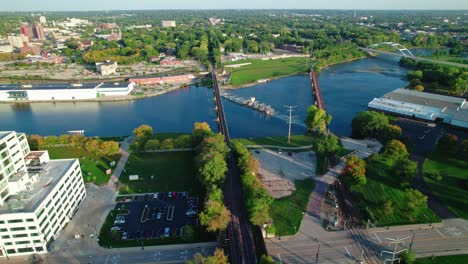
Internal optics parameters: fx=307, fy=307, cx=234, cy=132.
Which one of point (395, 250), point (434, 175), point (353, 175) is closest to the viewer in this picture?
point (395, 250)

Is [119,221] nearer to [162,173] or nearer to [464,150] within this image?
[162,173]

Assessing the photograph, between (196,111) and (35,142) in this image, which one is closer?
(35,142)

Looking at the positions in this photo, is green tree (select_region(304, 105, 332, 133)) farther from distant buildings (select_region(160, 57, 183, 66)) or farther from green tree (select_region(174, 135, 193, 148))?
distant buildings (select_region(160, 57, 183, 66))

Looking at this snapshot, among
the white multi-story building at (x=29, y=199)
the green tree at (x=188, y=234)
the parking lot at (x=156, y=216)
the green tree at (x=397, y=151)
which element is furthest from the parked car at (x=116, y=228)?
the green tree at (x=397, y=151)

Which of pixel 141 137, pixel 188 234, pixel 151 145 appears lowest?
pixel 188 234

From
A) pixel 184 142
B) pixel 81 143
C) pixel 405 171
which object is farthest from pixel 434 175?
pixel 81 143

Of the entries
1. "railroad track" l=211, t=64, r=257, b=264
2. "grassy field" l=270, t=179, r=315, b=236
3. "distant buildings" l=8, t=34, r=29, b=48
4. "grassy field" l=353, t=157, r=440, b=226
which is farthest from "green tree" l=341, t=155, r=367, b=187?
"distant buildings" l=8, t=34, r=29, b=48

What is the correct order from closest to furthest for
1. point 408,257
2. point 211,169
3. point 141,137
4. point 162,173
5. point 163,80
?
point 408,257 < point 211,169 < point 162,173 < point 141,137 < point 163,80
